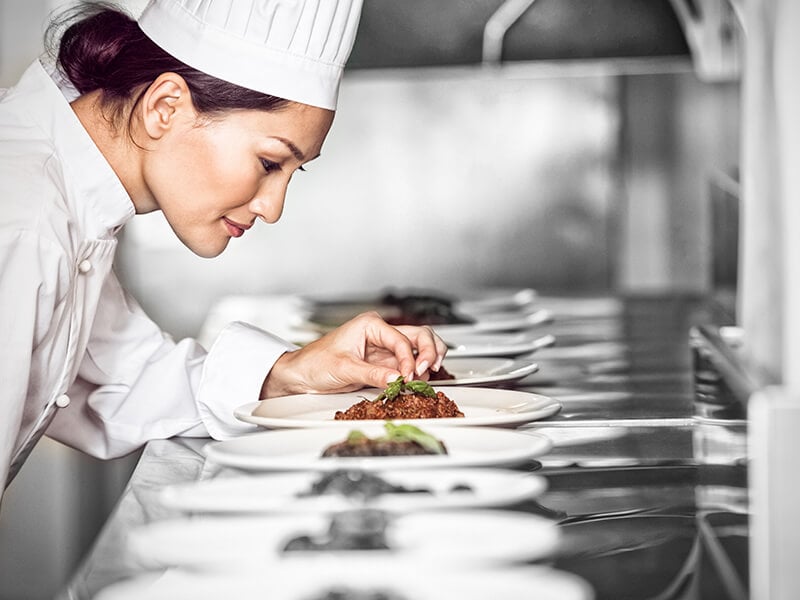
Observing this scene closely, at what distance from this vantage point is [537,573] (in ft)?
2.41

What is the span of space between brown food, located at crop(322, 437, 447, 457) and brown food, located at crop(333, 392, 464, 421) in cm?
17

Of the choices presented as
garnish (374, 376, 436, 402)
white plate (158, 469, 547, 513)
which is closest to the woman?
garnish (374, 376, 436, 402)

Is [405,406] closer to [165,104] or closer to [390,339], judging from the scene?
[390,339]

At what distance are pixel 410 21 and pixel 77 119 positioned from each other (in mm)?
1793

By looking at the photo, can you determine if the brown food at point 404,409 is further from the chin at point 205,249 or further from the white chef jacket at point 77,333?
the chin at point 205,249

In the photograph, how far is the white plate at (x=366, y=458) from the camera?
957mm

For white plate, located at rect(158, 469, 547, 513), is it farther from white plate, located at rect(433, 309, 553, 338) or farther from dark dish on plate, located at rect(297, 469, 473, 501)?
white plate, located at rect(433, 309, 553, 338)

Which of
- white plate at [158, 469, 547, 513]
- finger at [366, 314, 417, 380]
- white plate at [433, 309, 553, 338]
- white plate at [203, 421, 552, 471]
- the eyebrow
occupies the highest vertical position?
the eyebrow

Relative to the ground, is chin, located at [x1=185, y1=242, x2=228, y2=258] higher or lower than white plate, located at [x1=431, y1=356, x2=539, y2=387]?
higher

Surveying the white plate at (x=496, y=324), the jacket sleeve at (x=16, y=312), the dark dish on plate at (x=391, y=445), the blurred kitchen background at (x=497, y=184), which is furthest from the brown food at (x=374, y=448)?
the blurred kitchen background at (x=497, y=184)

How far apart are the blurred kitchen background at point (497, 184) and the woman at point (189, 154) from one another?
66.9 inches

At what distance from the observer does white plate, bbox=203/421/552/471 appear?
0.96 meters

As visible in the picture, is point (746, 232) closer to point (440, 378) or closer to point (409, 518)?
point (440, 378)

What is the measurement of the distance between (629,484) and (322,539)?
34 cm
